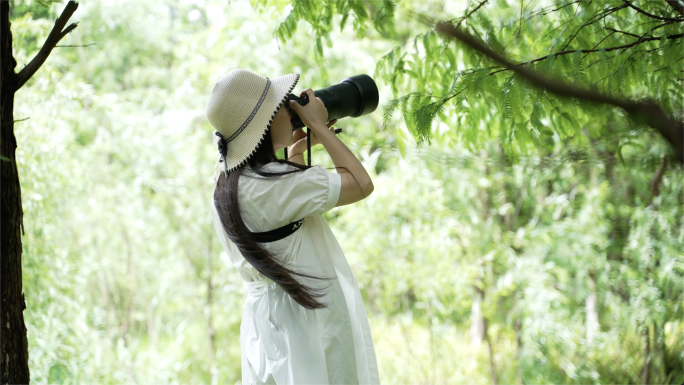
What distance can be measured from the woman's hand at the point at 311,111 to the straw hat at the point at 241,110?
0.04 metres

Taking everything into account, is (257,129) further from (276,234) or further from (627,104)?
(627,104)

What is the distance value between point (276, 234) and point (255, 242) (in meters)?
0.04

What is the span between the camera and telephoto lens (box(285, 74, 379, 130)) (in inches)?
41.4

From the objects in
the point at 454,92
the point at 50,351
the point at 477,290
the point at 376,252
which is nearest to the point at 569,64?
the point at 454,92

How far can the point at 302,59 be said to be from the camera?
3588 millimetres

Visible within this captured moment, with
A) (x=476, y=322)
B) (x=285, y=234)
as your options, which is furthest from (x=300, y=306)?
(x=476, y=322)

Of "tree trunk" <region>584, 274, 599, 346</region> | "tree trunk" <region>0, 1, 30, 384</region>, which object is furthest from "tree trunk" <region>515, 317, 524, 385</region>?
"tree trunk" <region>0, 1, 30, 384</region>

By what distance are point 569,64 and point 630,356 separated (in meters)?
2.22

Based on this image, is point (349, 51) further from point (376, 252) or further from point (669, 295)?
point (669, 295)

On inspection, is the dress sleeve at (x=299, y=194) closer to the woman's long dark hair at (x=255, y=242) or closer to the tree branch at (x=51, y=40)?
the woman's long dark hair at (x=255, y=242)

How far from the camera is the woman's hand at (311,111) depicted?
0.97 metres

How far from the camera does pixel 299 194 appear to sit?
2.93 ft

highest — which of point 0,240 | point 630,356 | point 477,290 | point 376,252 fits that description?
point 0,240

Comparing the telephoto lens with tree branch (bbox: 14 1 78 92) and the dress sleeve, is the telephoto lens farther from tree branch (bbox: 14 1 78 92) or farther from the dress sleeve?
tree branch (bbox: 14 1 78 92)
